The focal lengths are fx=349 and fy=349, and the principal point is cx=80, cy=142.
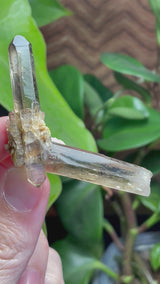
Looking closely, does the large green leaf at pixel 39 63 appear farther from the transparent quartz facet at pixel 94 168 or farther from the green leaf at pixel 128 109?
the green leaf at pixel 128 109

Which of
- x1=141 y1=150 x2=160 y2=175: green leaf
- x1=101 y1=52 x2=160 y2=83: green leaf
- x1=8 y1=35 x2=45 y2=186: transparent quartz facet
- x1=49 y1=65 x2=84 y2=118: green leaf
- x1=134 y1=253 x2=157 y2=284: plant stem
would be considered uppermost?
x1=8 y1=35 x2=45 y2=186: transparent quartz facet

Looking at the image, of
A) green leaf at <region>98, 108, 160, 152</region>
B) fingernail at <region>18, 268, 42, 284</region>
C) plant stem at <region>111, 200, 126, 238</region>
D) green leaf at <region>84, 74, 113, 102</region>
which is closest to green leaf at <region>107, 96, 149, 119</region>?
green leaf at <region>98, 108, 160, 152</region>

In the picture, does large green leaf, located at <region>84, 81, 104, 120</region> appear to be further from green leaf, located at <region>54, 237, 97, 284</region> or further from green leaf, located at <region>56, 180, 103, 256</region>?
green leaf, located at <region>54, 237, 97, 284</region>

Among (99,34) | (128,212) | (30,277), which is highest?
(99,34)

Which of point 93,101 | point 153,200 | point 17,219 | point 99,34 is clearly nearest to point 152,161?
point 153,200

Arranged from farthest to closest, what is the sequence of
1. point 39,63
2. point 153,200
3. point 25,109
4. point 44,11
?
point 153,200 < point 44,11 < point 39,63 < point 25,109

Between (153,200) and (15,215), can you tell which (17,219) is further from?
(153,200)

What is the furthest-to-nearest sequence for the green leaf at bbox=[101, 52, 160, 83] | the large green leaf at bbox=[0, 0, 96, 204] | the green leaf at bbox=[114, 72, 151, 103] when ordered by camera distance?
the green leaf at bbox=[114, 72, 151, 103] < the green leaf at bbox=[101, 52, 160, 83] < the large green leaf at bbox=[0, 0, 96, 204]
